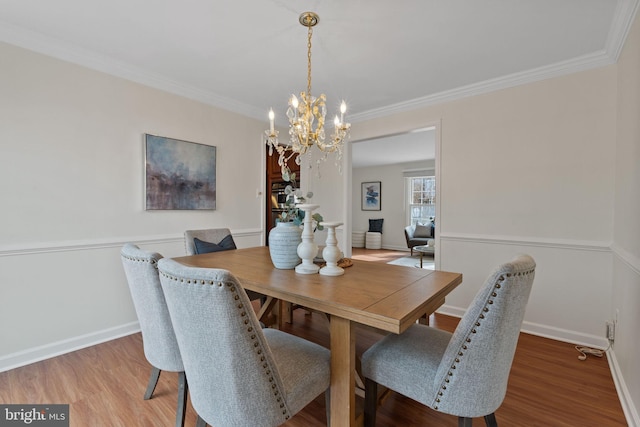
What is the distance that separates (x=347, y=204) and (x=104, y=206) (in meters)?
2.64

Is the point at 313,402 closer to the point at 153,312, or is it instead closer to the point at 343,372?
the point at 343,372

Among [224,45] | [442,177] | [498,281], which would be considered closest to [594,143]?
[442,177]

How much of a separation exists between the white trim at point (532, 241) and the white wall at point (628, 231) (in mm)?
168

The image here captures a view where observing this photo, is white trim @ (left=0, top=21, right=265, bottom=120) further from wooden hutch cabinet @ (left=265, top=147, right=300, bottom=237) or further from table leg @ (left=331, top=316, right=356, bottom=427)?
table leg @ (left=331, top=316, right=356, bottom=427)

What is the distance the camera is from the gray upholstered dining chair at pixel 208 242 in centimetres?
251

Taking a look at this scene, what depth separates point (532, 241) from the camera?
2.65 m

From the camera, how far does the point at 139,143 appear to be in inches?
107

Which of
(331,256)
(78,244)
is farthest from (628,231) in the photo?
(78,244)

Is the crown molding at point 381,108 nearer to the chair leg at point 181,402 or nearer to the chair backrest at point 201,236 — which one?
the chair backrest at point 201,236

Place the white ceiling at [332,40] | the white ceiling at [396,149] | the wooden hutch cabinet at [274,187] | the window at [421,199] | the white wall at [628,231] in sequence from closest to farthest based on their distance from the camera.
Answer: the white wall at [628,231]
the white ceiling at [332,40]
the wooden hutch cabinet at [274,187]
the white ceiling at [396,149]
the window at [421,199]

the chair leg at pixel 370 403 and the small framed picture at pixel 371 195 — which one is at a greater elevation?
the small framed picture at pixel 371 195

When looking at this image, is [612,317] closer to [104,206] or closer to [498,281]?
[498,281]

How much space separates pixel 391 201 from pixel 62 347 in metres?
7.17

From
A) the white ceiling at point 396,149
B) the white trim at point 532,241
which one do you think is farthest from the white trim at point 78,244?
the white ceiling at point 396,149
